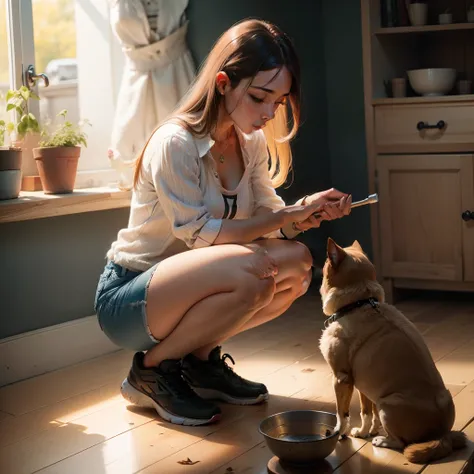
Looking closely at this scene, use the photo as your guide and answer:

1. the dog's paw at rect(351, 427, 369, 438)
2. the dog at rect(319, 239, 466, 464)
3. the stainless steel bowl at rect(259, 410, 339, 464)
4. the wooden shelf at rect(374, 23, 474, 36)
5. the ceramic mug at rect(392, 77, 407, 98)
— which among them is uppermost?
the wooden shelf at rect(374, 23, 474, 36)

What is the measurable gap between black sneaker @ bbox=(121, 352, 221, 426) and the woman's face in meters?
0.67

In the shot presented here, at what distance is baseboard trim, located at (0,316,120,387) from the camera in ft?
9.22

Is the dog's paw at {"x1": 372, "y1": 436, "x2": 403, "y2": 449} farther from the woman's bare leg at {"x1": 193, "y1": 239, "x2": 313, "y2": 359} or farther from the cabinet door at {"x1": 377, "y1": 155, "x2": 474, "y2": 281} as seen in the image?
the cabinet door at {"x1": 377, "y1": 155, "x2": 474, "y2": 281}

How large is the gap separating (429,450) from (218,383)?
0.72m

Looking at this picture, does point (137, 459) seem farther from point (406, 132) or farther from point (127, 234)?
point (406, 132)

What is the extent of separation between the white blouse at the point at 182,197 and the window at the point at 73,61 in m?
0.86

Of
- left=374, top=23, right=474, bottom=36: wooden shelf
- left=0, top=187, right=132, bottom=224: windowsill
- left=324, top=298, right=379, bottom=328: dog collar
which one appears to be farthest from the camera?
left=374, top=23, right=474, bottom=36: wooden shelf

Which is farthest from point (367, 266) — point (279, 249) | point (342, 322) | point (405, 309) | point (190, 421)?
point (405, 309)

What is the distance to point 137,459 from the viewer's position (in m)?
2.10

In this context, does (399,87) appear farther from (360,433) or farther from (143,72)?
(360,433)

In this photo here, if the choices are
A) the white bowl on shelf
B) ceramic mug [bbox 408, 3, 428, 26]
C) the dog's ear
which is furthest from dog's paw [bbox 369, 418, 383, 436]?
ceramic mug [bbox 408, 3, 428, 26]

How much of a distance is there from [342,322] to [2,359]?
4.01 feet

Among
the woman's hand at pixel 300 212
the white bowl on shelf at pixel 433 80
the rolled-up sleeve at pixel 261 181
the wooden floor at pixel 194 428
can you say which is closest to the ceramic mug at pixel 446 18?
the white bowl on shelf at pixel 433 80

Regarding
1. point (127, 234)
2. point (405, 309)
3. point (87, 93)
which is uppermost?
point (87, 93)
